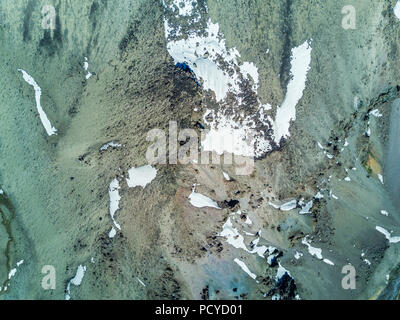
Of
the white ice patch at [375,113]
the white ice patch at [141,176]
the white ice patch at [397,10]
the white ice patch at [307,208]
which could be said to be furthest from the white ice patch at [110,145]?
the white ice patch at [397,10]

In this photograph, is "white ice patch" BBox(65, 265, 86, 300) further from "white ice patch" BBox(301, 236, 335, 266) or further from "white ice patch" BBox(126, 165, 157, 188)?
"white ice patch" BBox(301, 236, 335, 266)

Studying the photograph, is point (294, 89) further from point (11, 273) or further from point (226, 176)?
point (11, 273)

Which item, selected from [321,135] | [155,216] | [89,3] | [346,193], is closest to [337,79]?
[321,135]

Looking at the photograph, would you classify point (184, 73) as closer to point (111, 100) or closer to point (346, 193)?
point (111, 100)

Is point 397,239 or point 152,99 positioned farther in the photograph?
point 397,239

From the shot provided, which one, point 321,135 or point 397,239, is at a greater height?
point 321,135

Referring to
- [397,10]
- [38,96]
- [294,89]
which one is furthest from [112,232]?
[397,10]

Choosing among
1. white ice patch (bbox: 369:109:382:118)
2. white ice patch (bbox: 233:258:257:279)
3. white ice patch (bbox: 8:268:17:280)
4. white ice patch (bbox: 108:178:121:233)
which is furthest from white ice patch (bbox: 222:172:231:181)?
white ice patch (bbox: 8:268:17:280)
